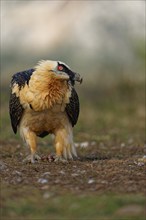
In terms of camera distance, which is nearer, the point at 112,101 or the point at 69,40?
the point at 112,101

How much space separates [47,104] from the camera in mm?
11188

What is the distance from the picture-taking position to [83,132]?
60.1ft

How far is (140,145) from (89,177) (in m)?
6.18

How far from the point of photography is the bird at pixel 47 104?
11133 millimetres

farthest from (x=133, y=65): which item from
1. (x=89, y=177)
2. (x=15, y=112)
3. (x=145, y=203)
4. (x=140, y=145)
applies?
(x=145, y=203)

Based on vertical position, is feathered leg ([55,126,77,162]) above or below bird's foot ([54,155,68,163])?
above

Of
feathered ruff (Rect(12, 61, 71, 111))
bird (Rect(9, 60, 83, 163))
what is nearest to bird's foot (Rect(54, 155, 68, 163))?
bird (Rect(9, 60, 83, 163))

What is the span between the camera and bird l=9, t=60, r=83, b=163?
11133 millimetres

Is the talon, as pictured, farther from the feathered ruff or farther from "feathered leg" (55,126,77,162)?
the feathered ruff

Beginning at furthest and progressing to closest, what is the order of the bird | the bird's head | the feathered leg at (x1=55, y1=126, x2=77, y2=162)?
the feathered leg at (x1=55, y1=126, x2=77, y2=162)
the bird
the bird's head

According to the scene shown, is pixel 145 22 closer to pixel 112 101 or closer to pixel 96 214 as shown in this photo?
pixel 112 101

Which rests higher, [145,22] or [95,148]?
[145,22]

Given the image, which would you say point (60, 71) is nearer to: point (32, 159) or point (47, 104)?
point (47, 104)

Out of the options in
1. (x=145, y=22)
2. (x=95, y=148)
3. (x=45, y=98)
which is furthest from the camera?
(x=145, y=22)
